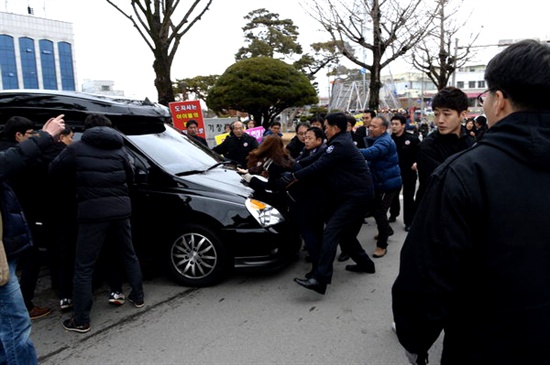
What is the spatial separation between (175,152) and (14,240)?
2472mm

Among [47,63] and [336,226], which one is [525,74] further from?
[47,63]

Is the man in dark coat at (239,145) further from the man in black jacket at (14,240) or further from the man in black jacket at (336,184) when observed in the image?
the man in black jacket at (14,240)

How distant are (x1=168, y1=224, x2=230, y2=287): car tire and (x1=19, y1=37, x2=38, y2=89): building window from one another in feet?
185

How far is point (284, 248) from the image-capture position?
4309 mm

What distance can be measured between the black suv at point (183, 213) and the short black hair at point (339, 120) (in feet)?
3.69

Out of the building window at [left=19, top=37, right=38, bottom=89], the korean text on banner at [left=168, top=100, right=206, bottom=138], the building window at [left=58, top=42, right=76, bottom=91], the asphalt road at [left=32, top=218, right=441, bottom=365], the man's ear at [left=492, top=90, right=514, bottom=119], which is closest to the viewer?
the man's ear at [left=492, top=90, right=514, bottom=119]

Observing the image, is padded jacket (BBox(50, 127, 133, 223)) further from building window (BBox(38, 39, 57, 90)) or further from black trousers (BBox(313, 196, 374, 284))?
building window (BBox(38, 39, 57, 90))

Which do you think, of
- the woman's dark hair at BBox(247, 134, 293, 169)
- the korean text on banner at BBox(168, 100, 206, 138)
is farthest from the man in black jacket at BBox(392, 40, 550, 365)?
the korean text on banner at BBox(168, 100, 206, 138)

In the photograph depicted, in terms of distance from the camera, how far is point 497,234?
3.96 ft

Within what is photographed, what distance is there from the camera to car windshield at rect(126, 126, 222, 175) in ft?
14.5

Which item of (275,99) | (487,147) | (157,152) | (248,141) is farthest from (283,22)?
(487,147)

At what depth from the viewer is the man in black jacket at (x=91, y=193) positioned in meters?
3.31

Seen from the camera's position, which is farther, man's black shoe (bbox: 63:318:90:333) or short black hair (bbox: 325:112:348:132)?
short black hair (bbox: 325:112:348:132)

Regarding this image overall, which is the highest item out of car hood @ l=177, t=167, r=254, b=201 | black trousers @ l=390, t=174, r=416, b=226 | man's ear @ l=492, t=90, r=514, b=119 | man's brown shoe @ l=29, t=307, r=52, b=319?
man's ear @ l=492, t=90, r=514, b=119
